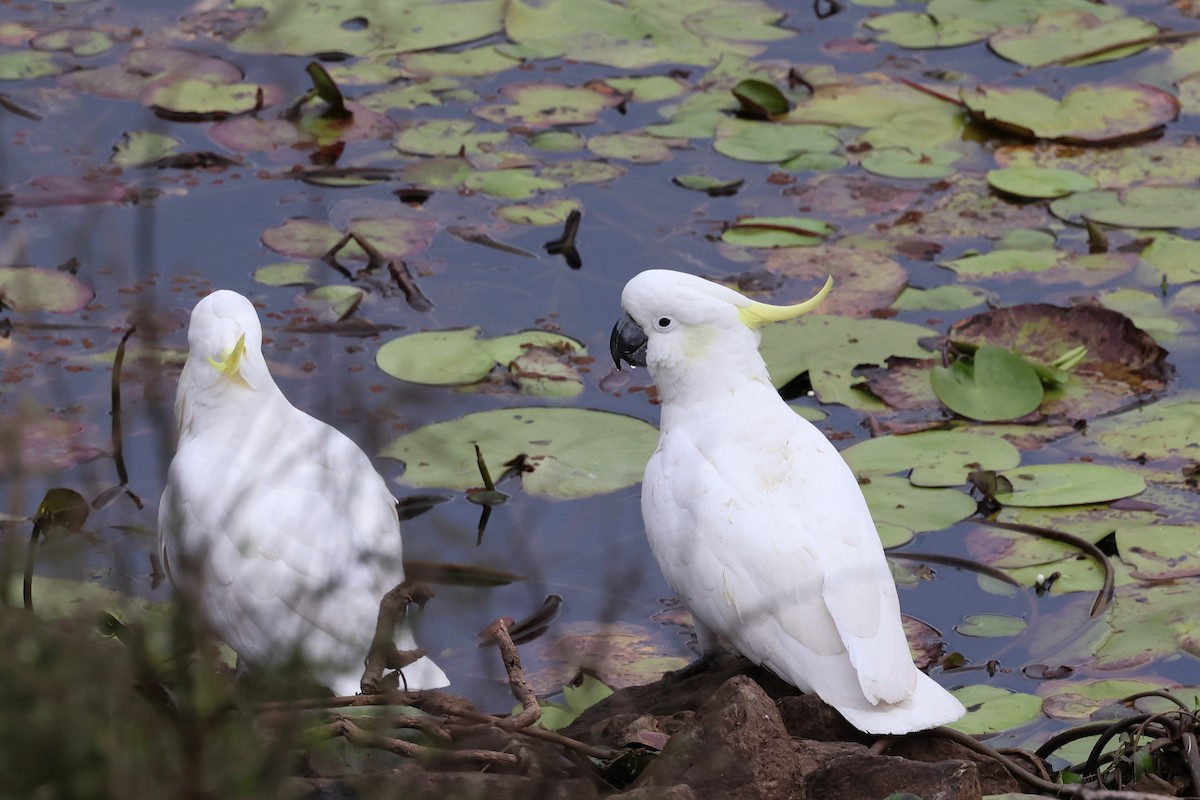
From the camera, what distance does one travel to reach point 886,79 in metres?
6.08

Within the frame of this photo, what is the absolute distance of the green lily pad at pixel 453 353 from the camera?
427cm

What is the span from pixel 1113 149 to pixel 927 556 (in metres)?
2.55

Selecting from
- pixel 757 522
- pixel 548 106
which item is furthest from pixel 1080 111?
pixel 757 522

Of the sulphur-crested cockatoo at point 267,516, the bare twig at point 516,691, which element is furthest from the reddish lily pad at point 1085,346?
the bare twig at point 516,691

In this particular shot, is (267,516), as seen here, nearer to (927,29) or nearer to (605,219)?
(605,219)

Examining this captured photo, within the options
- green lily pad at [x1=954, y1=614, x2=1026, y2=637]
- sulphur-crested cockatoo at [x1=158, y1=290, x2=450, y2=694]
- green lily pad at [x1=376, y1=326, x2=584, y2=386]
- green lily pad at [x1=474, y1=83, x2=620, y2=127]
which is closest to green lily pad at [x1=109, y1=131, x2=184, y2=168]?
green lily pad at [x1=474, y1=83, x2=620, y2=127]

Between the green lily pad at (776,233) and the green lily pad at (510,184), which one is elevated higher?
the green lily pad at (776,233)

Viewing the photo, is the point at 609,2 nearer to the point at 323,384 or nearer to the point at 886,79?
the point at 886,79

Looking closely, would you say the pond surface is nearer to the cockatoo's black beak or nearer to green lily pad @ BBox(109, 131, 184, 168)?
green lily pad @ BBox(109, 131, 184, 168)

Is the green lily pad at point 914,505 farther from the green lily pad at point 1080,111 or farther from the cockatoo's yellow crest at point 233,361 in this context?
the green lily pad at point 1080,111

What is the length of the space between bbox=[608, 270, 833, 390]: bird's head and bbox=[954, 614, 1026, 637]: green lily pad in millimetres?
845

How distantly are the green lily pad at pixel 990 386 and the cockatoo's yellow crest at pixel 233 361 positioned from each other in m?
1.97

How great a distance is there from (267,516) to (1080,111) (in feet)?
12.8

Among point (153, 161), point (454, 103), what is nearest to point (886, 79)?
point (454, 103)
